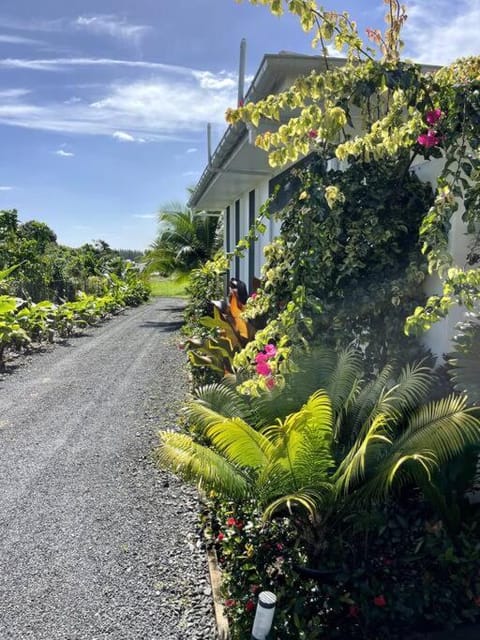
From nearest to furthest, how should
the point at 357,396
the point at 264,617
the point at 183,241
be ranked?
the point at 264,617 < the point at 357,396 < the point at 183,241

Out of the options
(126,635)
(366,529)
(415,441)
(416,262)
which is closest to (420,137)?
(416,262)

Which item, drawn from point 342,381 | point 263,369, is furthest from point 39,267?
point 342,381

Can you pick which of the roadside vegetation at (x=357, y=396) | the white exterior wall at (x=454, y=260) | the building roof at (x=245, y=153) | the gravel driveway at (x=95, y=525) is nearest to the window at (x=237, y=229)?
the building roof at (x=245, y=153)

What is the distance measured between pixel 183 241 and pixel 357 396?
47.1ft

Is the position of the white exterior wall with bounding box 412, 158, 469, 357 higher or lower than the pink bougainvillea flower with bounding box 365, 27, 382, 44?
lower

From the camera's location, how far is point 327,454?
2.51 metres

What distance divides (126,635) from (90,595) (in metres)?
0.37

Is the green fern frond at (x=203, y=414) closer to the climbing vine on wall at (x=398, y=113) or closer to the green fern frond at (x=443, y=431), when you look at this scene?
the green fern frond at (x=443, y=431)

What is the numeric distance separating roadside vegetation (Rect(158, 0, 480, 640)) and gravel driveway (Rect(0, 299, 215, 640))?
0.31 m

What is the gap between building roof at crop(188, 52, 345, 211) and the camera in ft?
12.1

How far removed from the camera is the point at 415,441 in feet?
8.19

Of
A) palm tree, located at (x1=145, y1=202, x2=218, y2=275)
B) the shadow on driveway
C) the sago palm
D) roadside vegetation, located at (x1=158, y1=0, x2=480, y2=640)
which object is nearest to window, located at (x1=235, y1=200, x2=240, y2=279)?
the shadow on driveway

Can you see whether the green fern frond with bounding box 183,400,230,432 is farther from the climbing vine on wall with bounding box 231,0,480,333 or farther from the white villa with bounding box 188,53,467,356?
the white villa with bounding box 188,53,467,356

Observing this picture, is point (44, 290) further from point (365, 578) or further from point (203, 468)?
point (365, 578)
